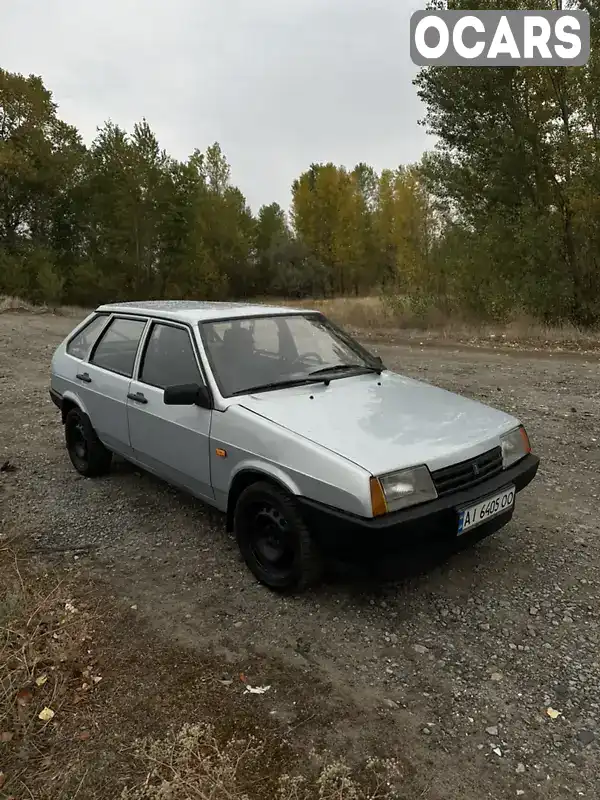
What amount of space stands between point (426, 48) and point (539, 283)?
611 cm

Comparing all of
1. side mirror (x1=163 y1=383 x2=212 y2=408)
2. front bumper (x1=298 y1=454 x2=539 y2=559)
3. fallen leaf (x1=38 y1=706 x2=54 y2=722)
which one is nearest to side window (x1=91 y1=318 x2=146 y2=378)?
side mirror (x1=163 y1=383 x2=212 y2=408)

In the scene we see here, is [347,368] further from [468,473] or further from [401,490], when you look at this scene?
[401,490]

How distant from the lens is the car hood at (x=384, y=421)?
9.28 ft

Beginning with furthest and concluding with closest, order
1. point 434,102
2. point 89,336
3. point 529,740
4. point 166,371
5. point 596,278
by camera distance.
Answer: point 434,102 < point 596,278 < point 89,336 < point 166,371 < point 529,740

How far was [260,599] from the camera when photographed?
3137mm

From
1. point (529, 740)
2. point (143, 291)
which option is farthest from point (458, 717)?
point (143, 291)

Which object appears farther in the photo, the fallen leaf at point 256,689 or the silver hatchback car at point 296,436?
the silver hatchback car at point 296,436

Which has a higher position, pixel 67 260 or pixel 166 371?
pixel 67 260

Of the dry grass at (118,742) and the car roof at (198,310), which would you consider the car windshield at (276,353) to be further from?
the dry grass at (118,742)

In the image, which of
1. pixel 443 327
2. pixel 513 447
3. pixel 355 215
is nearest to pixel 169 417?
pixel 513 447

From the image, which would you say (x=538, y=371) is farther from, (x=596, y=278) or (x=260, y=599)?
(x=260, y=599)

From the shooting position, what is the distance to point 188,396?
3.36 metres

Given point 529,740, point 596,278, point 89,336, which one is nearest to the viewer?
point 529,740

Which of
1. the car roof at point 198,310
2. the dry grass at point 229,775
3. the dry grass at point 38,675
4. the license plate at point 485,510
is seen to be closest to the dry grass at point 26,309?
the car roof at point 198,310
